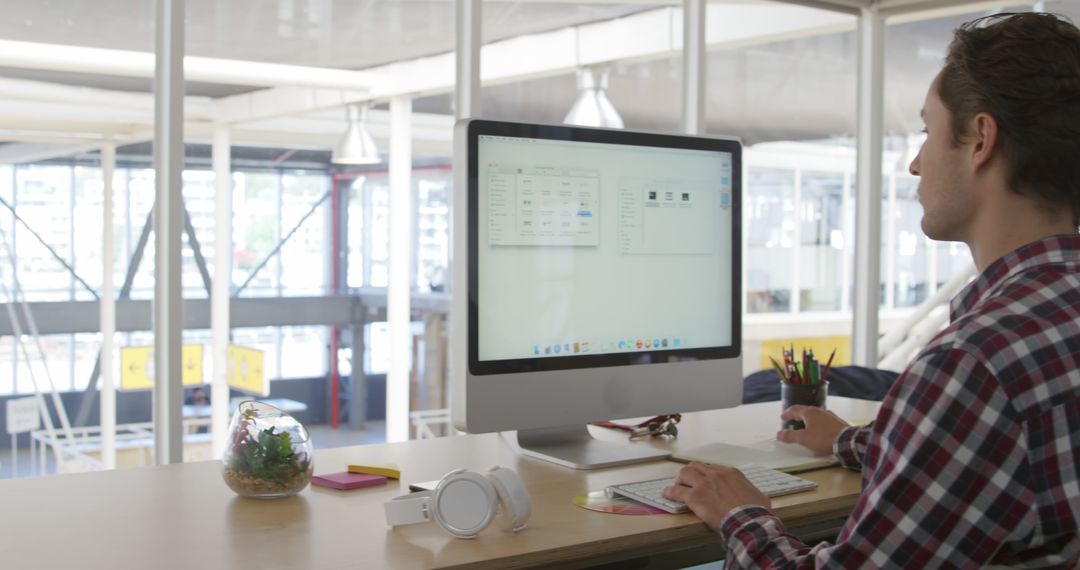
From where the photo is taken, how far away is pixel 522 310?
1856 millimetres

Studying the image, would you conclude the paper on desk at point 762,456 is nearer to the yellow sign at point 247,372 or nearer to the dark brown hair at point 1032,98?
the dark brown hair at point 1032,98

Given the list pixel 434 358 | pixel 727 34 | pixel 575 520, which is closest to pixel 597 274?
pixel 575 520

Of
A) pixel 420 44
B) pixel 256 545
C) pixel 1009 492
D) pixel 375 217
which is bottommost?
pixel 256 545

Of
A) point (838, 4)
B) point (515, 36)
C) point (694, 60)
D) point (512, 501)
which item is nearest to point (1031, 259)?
point (512, 501)

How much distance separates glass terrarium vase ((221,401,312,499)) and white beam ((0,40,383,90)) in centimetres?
155

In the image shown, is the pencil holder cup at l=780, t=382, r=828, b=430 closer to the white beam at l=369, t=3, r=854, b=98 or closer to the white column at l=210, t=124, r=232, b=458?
the white column at l=210, t=124, r=232, b=458

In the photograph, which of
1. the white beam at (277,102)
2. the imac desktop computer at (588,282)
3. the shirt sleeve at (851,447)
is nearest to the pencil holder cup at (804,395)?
the imac desktop computer at (588,282)

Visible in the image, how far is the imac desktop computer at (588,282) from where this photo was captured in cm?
181

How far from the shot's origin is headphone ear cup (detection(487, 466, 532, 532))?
1.42m

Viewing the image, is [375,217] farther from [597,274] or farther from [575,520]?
[575,520]

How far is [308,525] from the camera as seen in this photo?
1467 mm

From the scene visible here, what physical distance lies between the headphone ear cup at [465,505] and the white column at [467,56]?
2.04m

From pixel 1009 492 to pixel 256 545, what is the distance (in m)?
0.86

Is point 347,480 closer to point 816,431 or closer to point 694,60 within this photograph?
point 816,431
